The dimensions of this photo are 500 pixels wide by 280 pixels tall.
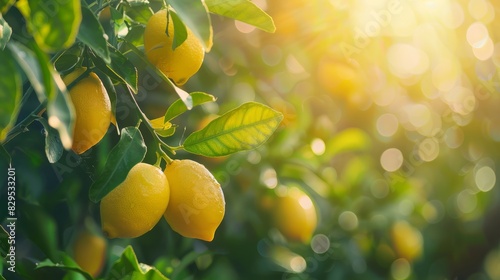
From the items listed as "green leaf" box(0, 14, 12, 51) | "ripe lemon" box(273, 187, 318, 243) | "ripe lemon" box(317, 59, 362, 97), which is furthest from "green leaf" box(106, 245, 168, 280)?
"ripe lemon" box(317, 59, 362, 97)

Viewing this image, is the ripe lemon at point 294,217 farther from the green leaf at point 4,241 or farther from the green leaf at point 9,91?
the green leaf at point 9,91

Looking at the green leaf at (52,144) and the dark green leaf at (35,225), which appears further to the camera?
the dark green leaf at (35,225)

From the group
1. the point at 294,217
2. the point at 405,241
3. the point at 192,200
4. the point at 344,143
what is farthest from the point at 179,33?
the point at 405,241

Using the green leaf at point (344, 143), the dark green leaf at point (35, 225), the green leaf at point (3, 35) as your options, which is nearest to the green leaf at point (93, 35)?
the green leaf at point (3, 35)

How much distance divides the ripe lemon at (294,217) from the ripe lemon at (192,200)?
0.82 meters

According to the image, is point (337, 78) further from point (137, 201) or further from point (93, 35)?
point (93, 35)

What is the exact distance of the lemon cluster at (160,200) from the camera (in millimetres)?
739

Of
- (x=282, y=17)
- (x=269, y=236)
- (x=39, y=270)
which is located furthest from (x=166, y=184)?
(x=282, y=17)

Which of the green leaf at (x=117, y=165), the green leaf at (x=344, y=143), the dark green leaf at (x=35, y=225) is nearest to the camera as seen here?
the green leaf at (x=117, y=165)

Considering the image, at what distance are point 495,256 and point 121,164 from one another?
2.14 metres

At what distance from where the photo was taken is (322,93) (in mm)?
1961

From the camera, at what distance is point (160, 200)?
0.74 meters

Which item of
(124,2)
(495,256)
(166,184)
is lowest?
(495,256)

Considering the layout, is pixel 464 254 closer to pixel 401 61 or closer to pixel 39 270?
pixel 401 61
